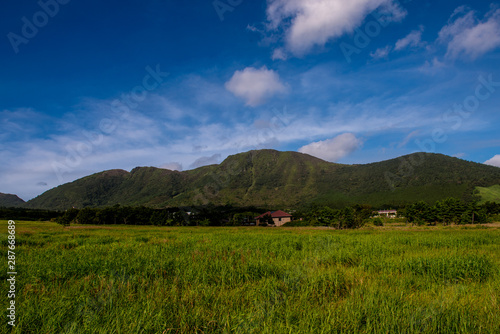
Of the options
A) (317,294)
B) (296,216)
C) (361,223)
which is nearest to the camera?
(317,294)

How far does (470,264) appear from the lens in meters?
5.18

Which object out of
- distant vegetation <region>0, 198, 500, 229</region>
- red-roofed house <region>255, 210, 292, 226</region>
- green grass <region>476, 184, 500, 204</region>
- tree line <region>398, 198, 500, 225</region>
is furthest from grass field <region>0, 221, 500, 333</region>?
green grass <region>476, 184, 500, 204</region>

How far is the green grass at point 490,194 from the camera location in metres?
128

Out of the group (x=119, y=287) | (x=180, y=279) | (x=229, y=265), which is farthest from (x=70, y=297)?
(x=229, y=265)

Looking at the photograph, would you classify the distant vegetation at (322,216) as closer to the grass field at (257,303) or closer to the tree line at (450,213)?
the tree line at (450,213)

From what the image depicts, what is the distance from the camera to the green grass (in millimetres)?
128225

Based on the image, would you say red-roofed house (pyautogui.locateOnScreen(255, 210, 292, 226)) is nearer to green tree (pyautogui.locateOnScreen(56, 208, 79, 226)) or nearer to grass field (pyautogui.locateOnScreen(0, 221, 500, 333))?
green tree (pyautogui.locateOnScreen(56, 208, 79, 226))

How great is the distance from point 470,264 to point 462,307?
10.9 ft

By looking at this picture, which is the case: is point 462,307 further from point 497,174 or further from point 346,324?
point 497,174

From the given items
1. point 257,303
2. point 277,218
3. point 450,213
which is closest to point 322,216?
point 277,218

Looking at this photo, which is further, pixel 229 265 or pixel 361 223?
pixel 361 223

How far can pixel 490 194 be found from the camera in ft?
447

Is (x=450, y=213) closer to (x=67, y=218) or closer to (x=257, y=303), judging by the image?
(x=257, y=303)

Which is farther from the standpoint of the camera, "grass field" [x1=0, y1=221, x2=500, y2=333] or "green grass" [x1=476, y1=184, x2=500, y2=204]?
"green grass" [x1=476, y1=184, x2=500, y2=204]
